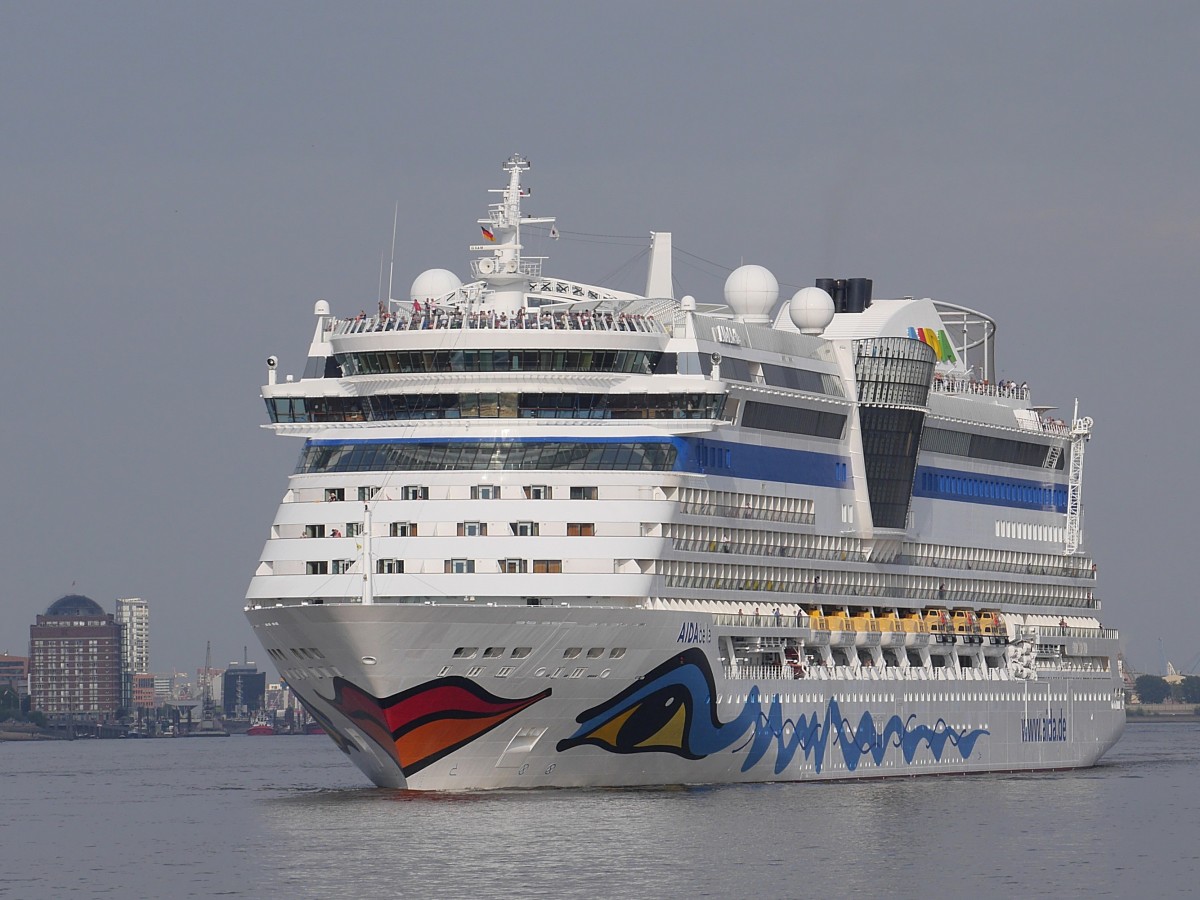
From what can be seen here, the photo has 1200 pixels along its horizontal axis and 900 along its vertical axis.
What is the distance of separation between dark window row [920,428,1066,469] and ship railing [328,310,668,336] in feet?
52.7

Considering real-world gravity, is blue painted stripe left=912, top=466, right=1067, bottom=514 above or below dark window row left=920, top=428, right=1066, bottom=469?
below

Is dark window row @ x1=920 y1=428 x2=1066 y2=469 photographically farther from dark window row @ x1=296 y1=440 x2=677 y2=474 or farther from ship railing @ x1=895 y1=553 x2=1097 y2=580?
dark window row @ x1=296 y1=440 x2=677 y2=474

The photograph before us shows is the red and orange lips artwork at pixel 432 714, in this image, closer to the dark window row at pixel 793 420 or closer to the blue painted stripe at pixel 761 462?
the blue painted stripe at pixel 761 462

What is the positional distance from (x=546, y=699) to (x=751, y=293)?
16.5m

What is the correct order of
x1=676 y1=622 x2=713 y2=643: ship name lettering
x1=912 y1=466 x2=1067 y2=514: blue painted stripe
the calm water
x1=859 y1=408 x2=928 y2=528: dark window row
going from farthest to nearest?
x1=912 y1=466 x2=1067 y2=514: blue painted stripe → x1=859 y1=408 x2=928 y2=528: dark window row → x1=676 y1=622 x2=713 y2=643: ship name lettering → the calm water

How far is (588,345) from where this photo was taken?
66062 mm

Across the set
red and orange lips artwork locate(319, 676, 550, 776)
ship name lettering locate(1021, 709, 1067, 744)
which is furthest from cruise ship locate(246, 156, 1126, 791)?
ship name lettering locate(1021, 709, 1067, 744)

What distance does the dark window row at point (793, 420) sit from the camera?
70.8 m

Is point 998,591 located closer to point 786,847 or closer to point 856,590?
point 856,590

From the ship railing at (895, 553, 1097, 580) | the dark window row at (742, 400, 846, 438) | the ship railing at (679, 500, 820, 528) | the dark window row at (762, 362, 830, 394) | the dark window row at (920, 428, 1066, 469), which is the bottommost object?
the ship railing at (895, 553, 1097, 580)

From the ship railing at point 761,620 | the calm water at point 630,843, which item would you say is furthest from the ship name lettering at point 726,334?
the calm water at point 630,843

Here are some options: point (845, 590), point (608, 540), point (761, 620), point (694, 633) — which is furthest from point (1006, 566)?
point (608, 540)

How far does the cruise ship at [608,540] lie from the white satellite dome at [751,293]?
9cm

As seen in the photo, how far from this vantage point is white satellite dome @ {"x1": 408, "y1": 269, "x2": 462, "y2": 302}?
7319 cm
